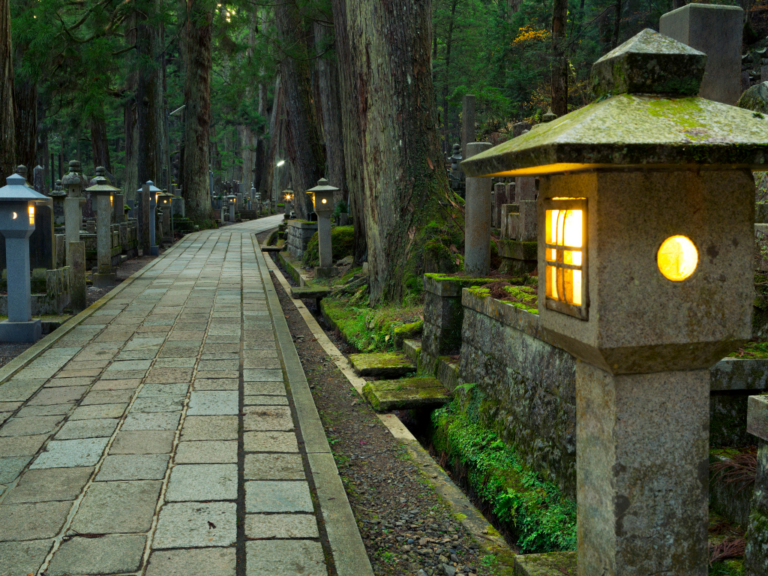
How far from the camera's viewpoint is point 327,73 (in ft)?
49.6

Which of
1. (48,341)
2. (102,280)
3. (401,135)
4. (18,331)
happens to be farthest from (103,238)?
(401,135)

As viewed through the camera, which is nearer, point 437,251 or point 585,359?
point 585,359

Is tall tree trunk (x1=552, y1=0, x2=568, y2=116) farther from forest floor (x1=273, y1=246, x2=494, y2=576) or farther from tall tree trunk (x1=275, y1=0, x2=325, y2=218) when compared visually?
forest floor (x1=273, y1=246, x2=494, y2=576)

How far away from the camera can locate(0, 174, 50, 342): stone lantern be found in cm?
695

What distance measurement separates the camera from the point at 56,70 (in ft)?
60.9

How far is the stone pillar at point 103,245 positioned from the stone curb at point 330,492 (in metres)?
7.45

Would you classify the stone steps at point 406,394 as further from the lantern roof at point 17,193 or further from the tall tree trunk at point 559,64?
the tall tree trunk at point 559,64

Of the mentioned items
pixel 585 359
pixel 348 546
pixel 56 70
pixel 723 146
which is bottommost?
pixel 348 546

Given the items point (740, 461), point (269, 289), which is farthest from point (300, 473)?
point (269, 289)

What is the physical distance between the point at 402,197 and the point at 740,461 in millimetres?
5687

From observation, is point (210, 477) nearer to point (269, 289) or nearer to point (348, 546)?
point (348, 546)

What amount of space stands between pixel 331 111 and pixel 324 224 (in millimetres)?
4279

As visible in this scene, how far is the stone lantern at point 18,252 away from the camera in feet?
22.8

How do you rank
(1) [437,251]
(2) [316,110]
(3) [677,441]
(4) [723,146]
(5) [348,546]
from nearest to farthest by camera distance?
(4) [723,146] < (3) [677,441] < (5) [348,546] < (1) [437,251] < (2) [316,110]
